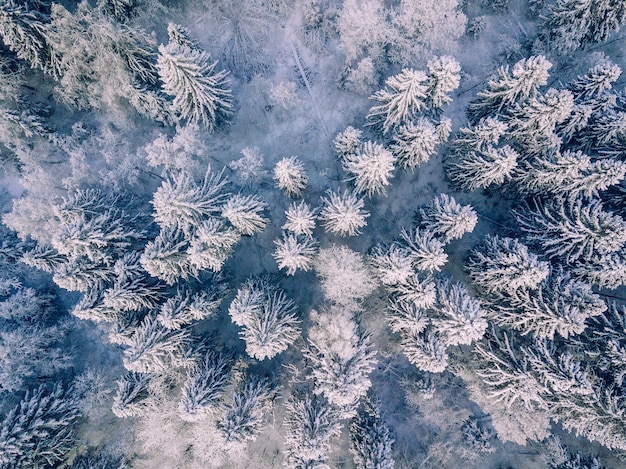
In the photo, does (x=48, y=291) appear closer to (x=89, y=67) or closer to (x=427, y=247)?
(x=89, y=67)

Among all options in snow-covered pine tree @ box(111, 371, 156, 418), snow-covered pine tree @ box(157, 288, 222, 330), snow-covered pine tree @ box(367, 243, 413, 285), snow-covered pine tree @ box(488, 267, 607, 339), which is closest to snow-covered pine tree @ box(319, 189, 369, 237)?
snow-covered pine tree @ box(367, 243, 413, 285)

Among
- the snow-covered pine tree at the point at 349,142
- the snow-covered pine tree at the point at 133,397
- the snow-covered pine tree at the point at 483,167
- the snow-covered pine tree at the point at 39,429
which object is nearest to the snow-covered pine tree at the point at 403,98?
the snow-covered pine tree at the point at 349,142

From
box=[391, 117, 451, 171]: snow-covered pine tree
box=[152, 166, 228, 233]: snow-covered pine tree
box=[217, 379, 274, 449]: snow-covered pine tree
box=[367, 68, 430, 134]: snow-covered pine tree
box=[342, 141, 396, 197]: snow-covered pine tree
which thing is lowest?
box=[217, 379, 274, 449]: snow-covered pine tree

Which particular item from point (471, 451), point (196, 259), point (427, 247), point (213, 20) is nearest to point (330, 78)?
point (213, 20)

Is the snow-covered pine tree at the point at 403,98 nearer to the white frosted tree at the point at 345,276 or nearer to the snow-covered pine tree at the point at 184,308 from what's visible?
the white frosted tree at the point at 345,276

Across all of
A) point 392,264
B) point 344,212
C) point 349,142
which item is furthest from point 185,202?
point 392,264

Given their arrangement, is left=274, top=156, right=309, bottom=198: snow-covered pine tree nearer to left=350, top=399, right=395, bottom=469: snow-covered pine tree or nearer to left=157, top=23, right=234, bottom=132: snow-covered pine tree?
left=157, top=23, right=234, bottom=132: snow-covered pine tree
